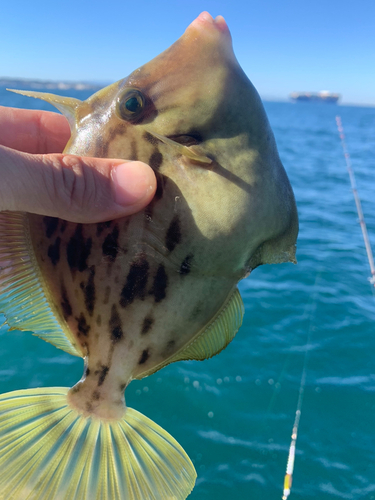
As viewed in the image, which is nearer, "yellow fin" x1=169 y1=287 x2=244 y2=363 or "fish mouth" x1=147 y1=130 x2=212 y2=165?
"fish mouth" x1=147 y1=130 x2=212 y2=165

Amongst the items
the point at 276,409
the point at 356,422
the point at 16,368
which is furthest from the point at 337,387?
the point at 16,368

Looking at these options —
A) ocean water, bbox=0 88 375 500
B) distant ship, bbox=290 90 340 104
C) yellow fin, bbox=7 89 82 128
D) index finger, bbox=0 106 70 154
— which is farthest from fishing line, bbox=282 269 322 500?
distant ship, bbox=290 90 340 104

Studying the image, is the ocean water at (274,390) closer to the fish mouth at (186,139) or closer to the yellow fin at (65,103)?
the fish mouth at (186,139)

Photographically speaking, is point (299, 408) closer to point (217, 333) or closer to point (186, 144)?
point (217, 333)

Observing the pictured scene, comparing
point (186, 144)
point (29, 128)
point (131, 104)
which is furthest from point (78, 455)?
point (29, 128)

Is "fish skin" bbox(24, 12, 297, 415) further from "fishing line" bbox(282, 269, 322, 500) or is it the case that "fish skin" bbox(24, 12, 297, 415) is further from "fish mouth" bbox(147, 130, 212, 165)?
"fishing line" bbox(282, 269, 322, 500)

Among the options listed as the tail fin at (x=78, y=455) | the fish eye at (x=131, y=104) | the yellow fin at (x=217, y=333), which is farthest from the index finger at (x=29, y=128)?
the yellow fin at (x=217, y=333)

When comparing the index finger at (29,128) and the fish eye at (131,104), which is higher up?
the fish eye at (131,104)

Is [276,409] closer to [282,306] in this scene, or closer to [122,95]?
[282,306]
